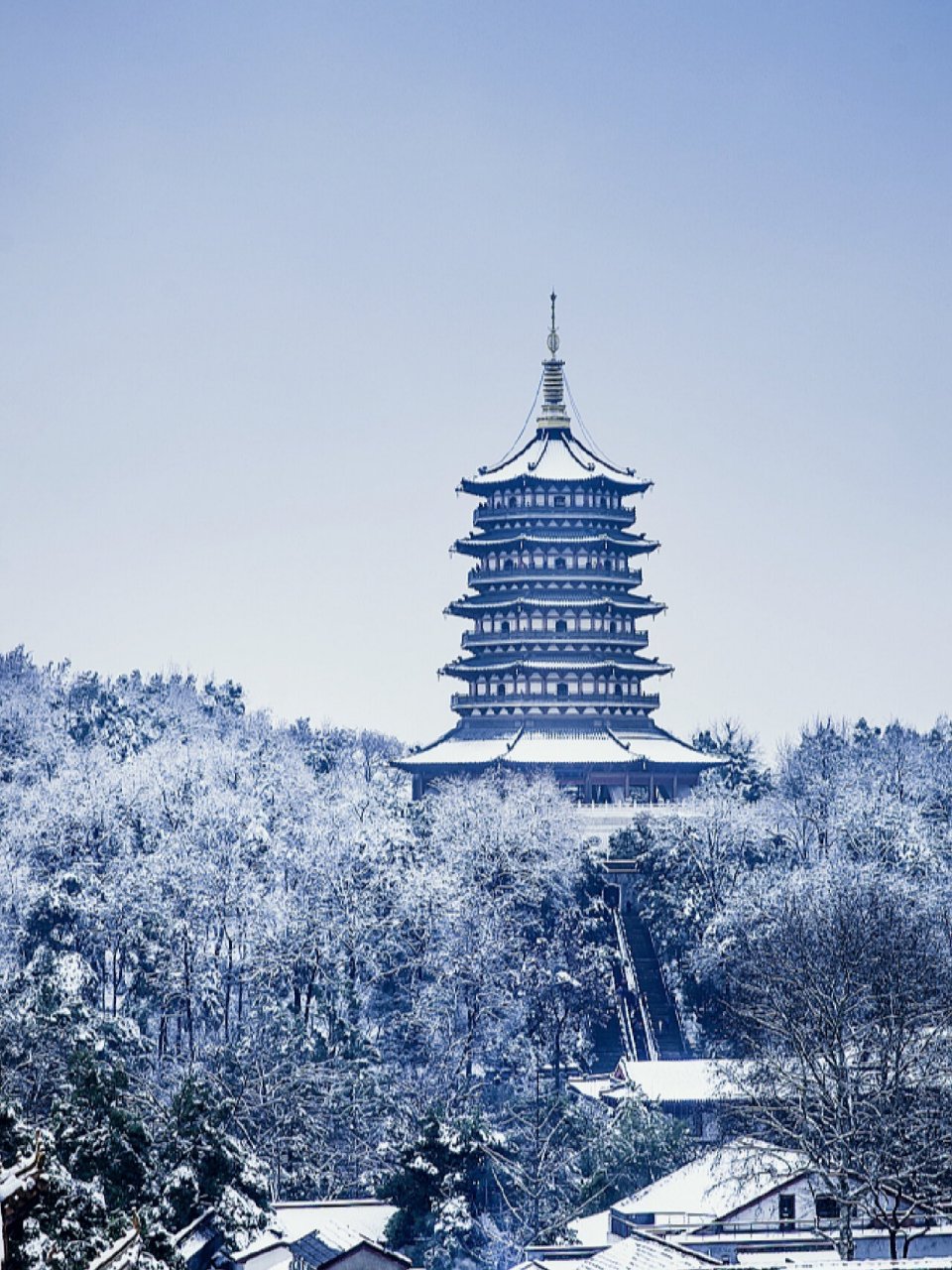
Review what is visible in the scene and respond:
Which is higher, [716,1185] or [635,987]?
[635,987]

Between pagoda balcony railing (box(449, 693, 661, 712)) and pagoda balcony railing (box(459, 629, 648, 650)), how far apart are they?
6.40 ft

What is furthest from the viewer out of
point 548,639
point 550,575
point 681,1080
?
point 550,575

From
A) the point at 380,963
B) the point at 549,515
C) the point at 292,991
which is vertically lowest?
the point at 292,991

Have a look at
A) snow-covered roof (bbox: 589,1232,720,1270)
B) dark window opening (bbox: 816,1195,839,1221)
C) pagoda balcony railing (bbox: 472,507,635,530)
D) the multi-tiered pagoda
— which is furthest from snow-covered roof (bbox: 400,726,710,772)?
snow-covered roof (bbox: 589,1232,720,1270)

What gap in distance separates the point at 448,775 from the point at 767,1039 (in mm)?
29299

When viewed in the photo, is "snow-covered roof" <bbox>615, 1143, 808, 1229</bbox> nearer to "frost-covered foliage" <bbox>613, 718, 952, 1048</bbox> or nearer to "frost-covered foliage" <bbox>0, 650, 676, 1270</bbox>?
"frost-covered foliage" <bbox>0, 650, 676, 1270</bbox>

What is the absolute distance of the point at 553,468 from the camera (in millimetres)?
78625

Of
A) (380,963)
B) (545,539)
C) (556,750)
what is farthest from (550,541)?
(380,963)

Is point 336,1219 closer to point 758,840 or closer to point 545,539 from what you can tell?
point 758,840

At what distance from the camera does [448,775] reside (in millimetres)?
75000

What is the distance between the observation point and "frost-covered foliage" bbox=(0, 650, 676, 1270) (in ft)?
122

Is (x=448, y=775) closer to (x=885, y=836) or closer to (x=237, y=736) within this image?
(x=885, y=836)

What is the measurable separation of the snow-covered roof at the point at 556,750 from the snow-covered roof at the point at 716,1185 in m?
31.7

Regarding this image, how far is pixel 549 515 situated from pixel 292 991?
27104 millimetres
